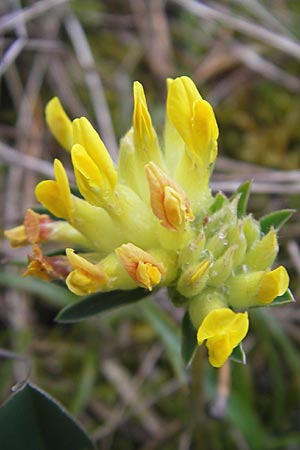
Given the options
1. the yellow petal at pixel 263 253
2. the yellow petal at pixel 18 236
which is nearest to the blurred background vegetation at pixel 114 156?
the yellow petal at pixel 18 236

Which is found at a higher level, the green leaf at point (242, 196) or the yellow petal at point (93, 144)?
the yellow petal at point (93, 144)

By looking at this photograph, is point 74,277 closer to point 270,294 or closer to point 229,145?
point 270,294

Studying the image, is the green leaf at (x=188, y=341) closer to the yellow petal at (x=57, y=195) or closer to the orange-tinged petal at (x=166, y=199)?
the orange-tinged petal at (x=166, y=199)

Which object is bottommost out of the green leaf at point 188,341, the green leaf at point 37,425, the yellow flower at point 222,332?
the green leaf at point 37,425

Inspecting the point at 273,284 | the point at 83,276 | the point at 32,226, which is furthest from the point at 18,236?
the point at 273,284

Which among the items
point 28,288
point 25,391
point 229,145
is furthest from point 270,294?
point 229,145

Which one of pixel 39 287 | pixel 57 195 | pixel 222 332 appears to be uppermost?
pixel 57 195

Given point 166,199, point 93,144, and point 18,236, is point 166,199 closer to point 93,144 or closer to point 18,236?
point 93,144
